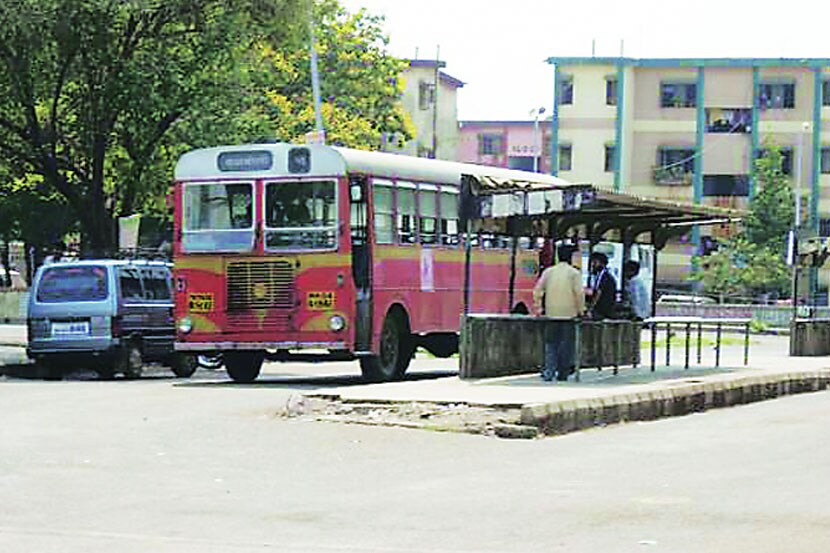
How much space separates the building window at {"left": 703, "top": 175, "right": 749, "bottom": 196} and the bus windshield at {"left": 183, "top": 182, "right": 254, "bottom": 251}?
5896cm

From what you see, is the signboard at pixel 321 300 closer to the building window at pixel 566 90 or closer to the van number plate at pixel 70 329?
the van number plate at pixel 70 329

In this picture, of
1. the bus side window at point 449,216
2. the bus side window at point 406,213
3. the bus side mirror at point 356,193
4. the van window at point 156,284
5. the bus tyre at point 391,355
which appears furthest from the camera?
the van window at point 156,284

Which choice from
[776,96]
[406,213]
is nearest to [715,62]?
[776,96]

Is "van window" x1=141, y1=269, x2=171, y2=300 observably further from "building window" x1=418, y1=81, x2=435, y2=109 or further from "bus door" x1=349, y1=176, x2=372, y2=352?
"building window" x1=418, y1=81, x2=435, y2=109

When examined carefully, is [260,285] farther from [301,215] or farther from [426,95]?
[426,95]

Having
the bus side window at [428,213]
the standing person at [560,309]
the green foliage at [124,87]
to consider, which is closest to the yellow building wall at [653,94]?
the green foliage at [124,87]

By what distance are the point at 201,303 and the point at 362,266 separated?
227 centimetres

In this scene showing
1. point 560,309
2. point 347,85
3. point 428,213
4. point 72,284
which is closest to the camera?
point 560,309

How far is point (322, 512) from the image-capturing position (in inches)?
425

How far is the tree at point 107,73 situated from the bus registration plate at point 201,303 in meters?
7.20

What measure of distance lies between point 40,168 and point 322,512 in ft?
71.1

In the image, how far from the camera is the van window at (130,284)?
2562cm

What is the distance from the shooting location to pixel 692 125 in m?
78.4

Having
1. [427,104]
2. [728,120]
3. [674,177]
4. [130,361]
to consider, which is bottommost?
[130,361]
